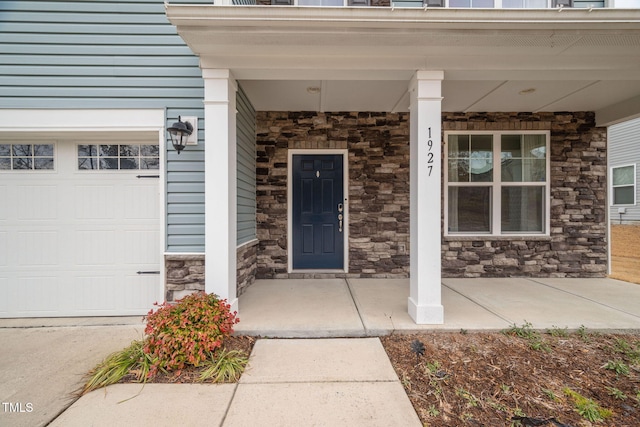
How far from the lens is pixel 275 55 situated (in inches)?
111

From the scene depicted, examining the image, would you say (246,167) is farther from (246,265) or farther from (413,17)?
(413,17)

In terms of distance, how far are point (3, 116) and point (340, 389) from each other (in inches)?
168

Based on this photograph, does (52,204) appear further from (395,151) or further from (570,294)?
(570,294)

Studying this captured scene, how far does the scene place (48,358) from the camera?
2453mm

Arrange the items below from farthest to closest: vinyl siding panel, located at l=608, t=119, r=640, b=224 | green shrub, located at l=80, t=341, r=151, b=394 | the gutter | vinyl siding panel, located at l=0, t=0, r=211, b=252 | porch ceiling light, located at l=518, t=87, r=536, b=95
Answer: vinyl siding panel, located at l=608, t=119, r=640, b=224
porch ceiling light, located at l=518, t=87, r=536, b=95
vinyl siding panel, located at l=0, t=0, r=211, b=252
the gutter
green shrub, located at l=80, t=341, r=151, b=394

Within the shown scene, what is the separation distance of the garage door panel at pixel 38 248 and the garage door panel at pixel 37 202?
0.18 meters

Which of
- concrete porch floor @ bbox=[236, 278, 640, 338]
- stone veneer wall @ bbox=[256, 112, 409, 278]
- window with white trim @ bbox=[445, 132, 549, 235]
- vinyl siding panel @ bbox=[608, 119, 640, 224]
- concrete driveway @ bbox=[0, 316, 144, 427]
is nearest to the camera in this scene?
concrete driveway @ bbox=[0, 316, 144, 427]

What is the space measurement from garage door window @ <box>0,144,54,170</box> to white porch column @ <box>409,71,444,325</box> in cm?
406

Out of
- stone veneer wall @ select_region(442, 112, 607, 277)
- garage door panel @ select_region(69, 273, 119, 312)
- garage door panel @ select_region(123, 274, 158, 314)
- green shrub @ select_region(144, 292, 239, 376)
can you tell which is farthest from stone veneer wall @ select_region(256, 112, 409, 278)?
green shrub @ select_region(144, 292, 239, 376)

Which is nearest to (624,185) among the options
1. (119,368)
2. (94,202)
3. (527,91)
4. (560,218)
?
(560,218)

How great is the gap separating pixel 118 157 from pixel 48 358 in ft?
A: 6.78

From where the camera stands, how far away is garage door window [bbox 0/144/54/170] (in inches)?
128

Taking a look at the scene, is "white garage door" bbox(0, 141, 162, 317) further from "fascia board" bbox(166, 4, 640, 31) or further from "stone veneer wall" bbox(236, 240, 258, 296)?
"fascia board" bbox(166, 4, 640, 31)

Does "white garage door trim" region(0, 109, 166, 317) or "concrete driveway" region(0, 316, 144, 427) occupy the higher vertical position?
"white garage door trim" region(0, 109, 166, 317)
